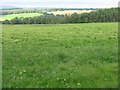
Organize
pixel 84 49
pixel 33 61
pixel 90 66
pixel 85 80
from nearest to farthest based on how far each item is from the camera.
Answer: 1. pixel 85 80
2. pixel 90 66
3. pixel 33 61
4. pixel 84 49

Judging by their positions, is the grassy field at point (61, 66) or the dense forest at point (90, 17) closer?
the grassy field at point (61, 66)

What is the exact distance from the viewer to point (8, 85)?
14062 mm

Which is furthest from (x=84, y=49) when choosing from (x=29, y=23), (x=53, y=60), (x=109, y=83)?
(x=29, y=23)

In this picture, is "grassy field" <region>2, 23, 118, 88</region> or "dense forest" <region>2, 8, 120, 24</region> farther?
"dense forest" <region>2, 8, 120, 24</region>

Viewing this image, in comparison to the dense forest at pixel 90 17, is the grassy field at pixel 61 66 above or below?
below

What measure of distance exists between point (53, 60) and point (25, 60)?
5.38ft

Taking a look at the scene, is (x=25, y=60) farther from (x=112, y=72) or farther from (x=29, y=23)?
(x=29, y=23)

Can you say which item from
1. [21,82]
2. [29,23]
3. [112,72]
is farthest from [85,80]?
[29,23]

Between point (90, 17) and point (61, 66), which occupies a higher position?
point (90, 17)

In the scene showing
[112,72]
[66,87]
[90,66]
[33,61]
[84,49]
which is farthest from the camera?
[84,49]

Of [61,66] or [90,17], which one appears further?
[90,17]

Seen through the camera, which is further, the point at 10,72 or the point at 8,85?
the point at 10,72

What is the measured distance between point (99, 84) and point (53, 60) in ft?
18.1

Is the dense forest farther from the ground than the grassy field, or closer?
farther from the ground
